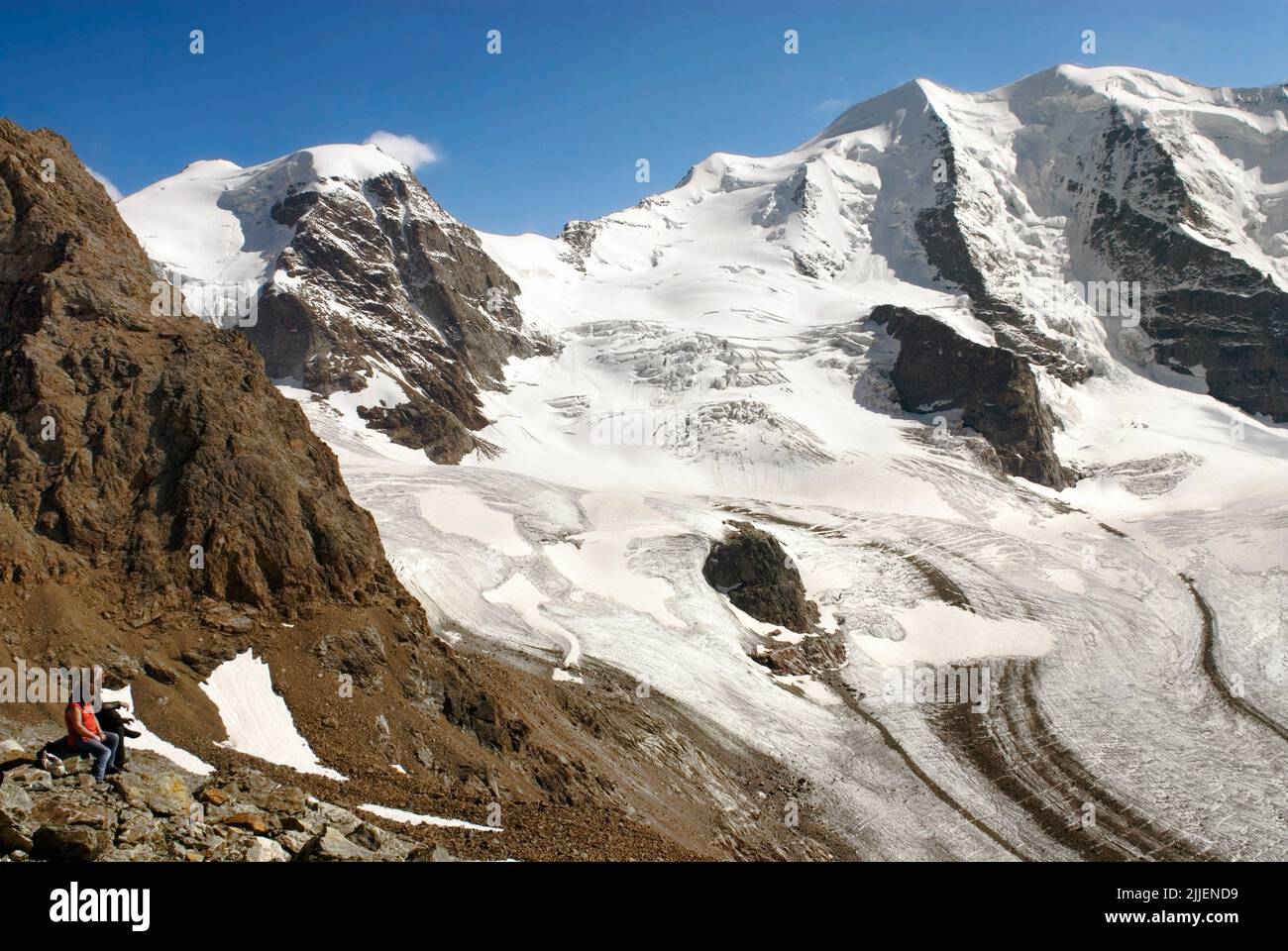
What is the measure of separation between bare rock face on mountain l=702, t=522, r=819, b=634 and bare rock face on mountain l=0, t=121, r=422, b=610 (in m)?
34.2

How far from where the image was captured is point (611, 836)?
72.6 ft

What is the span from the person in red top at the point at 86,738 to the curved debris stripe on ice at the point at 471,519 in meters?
44.7

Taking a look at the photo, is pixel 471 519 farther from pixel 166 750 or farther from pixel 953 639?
pixel 166 750

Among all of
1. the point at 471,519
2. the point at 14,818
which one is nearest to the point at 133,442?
the point at 14,818

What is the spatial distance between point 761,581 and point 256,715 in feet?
145

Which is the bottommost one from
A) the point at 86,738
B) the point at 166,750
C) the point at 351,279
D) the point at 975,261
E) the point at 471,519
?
the point at 166,750

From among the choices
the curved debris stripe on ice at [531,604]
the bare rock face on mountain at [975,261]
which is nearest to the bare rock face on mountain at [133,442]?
the curved debris stripe on ice at [531,604]

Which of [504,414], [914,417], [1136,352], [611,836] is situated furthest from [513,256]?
[611,836]

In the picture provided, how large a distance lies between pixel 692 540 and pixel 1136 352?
120462mm

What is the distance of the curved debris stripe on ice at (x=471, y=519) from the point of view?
61.0 m

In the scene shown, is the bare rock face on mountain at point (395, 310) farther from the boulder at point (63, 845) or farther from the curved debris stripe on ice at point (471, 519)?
the boulder at point (63, 845)

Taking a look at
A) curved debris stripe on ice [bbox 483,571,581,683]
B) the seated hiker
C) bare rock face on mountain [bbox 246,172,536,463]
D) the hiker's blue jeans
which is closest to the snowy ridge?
curved debris stripe on ice [bbox 483,571,581,683]

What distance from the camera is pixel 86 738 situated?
14531 mm

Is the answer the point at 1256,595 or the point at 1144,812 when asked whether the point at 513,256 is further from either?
the point at 1144,812
